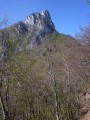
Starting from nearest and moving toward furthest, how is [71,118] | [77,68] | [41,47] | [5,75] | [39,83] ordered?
1. [5,75]
2. [41,47]
3. [39,83]
4. [71,118]
5. [77,68]

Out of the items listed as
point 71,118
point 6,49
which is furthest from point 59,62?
point 6,49

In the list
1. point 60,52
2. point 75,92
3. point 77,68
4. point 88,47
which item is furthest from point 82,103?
point 88,47

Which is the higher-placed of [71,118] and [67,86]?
[67,86]

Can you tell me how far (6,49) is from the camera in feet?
56.4

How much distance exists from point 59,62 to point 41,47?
9.88m

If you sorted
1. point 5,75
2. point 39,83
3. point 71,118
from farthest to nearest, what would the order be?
Answer: point 71,118
point 39,83
point 5,75

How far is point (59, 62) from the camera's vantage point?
39562 mm

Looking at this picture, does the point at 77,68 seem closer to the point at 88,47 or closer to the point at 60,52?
the point at 60,52

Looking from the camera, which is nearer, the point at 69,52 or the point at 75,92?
the point at 69,52

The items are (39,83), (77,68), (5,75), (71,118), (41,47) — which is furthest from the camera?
(77,68)

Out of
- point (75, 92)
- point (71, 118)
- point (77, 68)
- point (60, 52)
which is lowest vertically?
point (71, 118)

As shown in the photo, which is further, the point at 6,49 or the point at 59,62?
the point at 59,62

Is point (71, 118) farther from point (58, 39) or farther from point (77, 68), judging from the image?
point (58, 39)

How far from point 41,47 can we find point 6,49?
13087 mm
